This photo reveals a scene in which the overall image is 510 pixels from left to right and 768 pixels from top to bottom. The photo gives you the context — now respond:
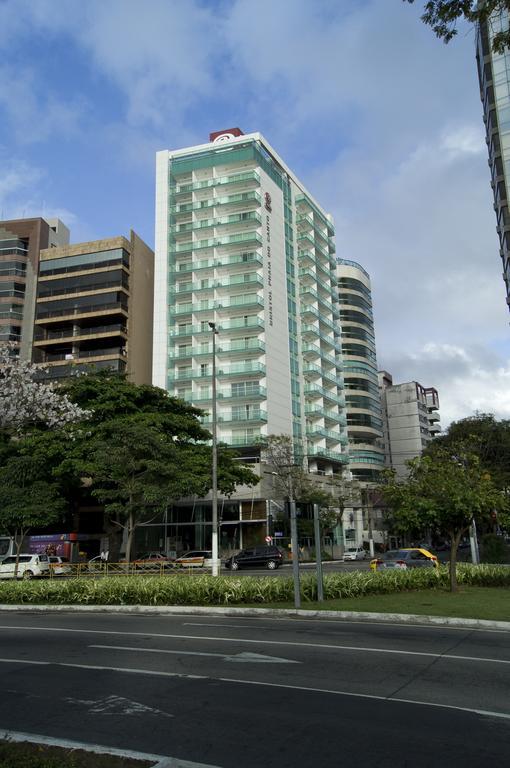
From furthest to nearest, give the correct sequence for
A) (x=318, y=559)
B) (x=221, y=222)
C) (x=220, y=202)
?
(x=220, y=202) < (x=221, y=222) < (x=318, y=559)

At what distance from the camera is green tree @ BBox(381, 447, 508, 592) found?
19156mm

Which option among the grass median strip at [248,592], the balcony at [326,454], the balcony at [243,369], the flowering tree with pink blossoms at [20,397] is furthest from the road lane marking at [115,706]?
the balcony at [326,454]

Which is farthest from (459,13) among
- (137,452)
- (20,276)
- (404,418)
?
(404,418)

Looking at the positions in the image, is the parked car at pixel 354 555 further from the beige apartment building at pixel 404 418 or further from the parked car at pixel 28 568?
the beige apartment building at pixel 404 418

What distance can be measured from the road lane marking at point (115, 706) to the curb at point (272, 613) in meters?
8.10

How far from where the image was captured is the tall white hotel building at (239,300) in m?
59.1

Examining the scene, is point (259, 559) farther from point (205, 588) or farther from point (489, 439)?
point (489, 439)

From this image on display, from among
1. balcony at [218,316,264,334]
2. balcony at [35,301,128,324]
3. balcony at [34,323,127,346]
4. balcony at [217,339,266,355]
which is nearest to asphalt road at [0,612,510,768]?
balcony at [217,339,266,355]

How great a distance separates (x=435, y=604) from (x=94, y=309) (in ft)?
180

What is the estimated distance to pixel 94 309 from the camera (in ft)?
211

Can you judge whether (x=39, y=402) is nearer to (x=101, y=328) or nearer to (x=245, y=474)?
(x=245, y=474)

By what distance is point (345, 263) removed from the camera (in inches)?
3514

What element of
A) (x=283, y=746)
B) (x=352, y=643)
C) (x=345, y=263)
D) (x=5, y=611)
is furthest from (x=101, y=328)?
(x=283, y=746)

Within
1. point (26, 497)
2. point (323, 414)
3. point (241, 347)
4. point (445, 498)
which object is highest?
point (241, 347)
